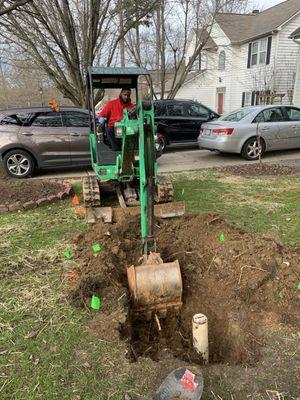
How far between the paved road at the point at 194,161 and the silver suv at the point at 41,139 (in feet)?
1.67

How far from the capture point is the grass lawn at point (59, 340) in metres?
2.47

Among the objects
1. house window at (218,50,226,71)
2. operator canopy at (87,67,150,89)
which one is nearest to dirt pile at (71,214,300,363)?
operator canopy at (87,67,150,89)

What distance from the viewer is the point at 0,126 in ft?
29.3

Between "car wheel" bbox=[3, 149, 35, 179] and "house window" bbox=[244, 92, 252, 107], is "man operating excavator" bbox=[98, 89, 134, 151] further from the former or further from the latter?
"house window" bbox=[244, 92, 252, 107]


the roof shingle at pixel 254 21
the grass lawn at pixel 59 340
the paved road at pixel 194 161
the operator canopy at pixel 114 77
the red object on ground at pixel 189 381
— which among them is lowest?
the paved road at pixel 194 161

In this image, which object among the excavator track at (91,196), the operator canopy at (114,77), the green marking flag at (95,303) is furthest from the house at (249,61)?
the green marking flag at (95,303)

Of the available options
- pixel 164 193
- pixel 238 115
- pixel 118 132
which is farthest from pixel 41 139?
pixel 238 115

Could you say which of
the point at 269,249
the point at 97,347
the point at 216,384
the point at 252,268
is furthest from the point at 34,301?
the point at 269,249

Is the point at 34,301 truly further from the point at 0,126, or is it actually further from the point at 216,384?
the point at 0,126

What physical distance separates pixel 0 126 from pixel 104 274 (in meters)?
6.79

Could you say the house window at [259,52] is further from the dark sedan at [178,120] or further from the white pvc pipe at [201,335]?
the white pvc pipe at [201,335]

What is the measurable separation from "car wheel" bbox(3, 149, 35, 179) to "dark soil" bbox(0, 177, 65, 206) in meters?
1.29

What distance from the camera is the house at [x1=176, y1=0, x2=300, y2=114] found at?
19641 millimetres

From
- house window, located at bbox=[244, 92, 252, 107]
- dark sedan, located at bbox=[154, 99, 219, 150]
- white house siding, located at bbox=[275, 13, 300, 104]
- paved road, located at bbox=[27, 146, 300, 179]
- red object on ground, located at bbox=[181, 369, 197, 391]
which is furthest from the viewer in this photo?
house window, located at bbox=[244, 92, 252, 107]
